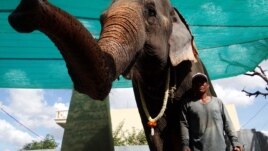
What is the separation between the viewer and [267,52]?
16.0 feet

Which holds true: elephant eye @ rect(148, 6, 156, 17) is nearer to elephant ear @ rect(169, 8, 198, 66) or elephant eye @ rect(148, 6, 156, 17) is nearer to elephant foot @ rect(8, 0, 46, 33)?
elephant ear @ rect(169, 8, 198, 66)

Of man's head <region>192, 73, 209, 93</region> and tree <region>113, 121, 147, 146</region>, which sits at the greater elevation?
tree <region>113, 121, 147, 146</region>

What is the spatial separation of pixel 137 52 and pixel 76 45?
29.6 inches

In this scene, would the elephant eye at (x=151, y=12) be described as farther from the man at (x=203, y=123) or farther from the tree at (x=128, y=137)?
the tree at (x=128, y=137)

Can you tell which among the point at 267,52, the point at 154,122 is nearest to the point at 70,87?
the point at 267,52

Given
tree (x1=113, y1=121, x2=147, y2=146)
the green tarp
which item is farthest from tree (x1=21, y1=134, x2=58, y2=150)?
the green tarp

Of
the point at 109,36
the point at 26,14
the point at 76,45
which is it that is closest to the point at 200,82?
the point at 109,36

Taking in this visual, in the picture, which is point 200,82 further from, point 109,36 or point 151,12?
point 109,36

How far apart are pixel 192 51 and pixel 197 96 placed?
11.3 inches

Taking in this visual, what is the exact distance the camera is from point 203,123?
2379 mm

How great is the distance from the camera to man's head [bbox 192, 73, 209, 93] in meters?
2.35

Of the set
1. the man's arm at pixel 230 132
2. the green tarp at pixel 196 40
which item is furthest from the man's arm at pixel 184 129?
the green tarp at pixel 196 40

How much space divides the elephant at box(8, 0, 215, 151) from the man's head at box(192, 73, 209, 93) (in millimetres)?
121

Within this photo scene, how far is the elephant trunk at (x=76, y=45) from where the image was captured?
1021 mm
